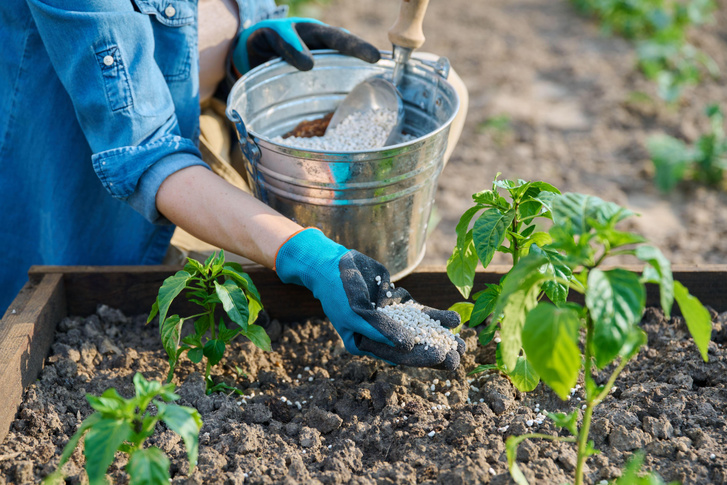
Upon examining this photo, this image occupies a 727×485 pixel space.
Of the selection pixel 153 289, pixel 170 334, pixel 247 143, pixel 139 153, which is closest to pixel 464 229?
Result: pixel 247 143

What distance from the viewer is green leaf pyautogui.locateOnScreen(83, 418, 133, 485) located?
3.67 ft

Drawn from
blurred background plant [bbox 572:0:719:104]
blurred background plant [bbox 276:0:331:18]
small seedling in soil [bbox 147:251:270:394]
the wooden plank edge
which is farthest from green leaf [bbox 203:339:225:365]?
blurred background plant [bbox 276:0:331:18]

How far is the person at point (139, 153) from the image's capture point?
1.58 meters

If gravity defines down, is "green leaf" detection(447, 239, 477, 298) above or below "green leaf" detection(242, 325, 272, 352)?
above

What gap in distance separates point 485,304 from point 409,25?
2.73 ft

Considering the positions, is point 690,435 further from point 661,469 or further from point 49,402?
point 49,402

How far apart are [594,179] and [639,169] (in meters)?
0.31

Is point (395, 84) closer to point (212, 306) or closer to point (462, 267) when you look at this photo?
point (462, 267)

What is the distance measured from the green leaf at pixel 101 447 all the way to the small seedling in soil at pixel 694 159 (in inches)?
121

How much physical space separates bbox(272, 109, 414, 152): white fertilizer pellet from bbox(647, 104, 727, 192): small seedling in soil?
1.97m

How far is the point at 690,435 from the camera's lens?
150cm

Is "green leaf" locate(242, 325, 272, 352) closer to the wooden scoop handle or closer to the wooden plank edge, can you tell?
the wooden plank edge

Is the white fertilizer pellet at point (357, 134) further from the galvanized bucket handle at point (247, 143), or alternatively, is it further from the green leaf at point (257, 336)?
the green leaf at point (257, 336)

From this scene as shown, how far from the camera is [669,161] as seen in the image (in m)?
3.46
